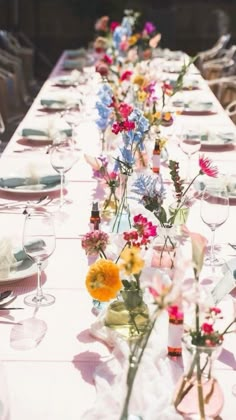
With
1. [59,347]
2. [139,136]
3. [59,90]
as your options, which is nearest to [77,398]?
[59,347]

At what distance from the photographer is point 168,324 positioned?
1488 mm

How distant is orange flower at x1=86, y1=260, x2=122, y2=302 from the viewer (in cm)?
129

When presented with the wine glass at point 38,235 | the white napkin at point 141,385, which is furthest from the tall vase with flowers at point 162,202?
the white napkin at point 141,385

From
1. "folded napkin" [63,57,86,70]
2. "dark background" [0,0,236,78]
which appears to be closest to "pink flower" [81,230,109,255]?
"folded napkin" [63,57,86,70]

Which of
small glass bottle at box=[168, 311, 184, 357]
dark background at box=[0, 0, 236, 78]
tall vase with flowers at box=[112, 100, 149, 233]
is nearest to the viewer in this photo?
small glass bottle at box=[168, 311, 184, 357]

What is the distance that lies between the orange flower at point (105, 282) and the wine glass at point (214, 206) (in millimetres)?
635

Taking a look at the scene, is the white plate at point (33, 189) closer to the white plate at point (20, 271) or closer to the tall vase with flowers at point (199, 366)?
the white plate at point (20, 271)

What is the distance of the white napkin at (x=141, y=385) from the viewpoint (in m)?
1.21

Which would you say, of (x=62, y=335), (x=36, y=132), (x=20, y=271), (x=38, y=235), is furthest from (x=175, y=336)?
(x=36, y=132)

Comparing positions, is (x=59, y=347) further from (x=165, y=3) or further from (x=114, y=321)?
(x=165, y=3)

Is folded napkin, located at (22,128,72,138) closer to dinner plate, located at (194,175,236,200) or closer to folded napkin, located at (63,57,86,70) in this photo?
dinner plate, located at (194,175,236,200)

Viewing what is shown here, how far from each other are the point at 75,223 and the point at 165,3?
8.43 m

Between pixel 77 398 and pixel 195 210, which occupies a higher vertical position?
pixel 195 210

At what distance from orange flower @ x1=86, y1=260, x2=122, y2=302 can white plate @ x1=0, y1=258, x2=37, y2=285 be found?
1.66ft
